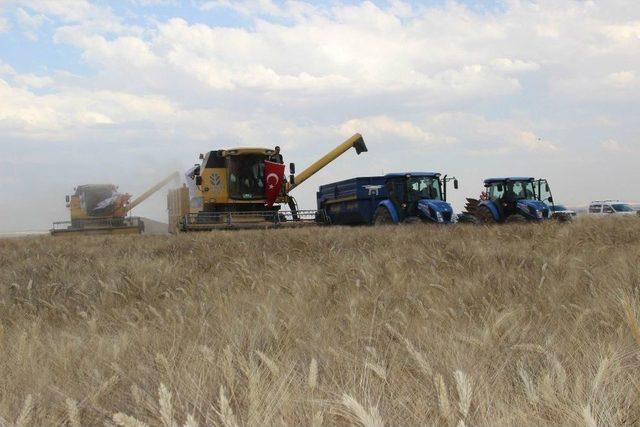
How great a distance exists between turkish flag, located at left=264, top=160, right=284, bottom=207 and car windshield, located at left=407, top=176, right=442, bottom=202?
15.5ft

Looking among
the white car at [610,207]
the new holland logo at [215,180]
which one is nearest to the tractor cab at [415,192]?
the new holland logo at [215,180]

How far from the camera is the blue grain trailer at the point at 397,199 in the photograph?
19328 millimetres

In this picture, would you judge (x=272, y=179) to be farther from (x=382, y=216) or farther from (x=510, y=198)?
(x=510, y=198)

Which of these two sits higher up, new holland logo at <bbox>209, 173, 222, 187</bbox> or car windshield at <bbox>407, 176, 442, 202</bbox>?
new holland logo at <bbox>209, 173, 222, 187</bbox>

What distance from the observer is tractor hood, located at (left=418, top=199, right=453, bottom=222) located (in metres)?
18.8

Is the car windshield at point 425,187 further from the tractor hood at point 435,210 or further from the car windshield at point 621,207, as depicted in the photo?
the car windshield at point 621,207

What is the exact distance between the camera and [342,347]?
2314 mm

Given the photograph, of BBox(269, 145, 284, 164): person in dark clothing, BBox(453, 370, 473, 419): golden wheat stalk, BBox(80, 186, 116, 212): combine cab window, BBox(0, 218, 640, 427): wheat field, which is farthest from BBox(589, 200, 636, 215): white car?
BBox(453, 370, 473, 419): golden wheat stalk

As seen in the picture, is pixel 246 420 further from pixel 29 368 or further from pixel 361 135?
pixel 361 135

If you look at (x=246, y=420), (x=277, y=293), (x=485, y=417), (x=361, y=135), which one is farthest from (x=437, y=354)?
(x=361, y=135)

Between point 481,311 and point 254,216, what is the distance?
18.0 metres

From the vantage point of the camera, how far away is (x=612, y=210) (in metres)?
→ 34.1

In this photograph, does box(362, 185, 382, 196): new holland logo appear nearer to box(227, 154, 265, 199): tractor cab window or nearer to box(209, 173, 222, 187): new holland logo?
box(227, 154, 265, 199): tractor cab window

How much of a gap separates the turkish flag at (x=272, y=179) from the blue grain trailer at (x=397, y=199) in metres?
3.11
